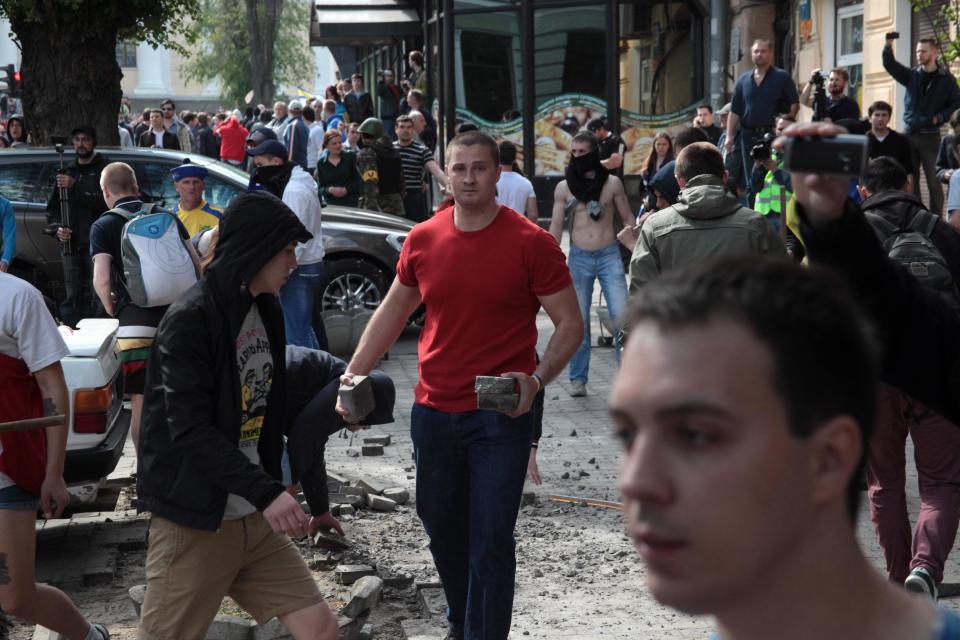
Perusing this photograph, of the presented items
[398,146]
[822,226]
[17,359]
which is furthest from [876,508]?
[398,146]

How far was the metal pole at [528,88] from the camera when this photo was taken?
24047 millimetres

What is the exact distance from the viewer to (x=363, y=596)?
19.2 ft

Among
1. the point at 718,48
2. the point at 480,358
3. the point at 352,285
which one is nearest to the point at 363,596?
the point at 480,358

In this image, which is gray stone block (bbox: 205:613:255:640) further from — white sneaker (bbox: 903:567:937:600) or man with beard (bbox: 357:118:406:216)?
man with beard (bbox: 357:118:406:216)

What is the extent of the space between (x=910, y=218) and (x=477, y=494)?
2.18 metres

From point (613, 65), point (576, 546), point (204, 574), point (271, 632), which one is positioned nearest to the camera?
point (204, 574)

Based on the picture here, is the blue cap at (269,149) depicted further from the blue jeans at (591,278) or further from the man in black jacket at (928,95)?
the man in black jacket at (928,95)

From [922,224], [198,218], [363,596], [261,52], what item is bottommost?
[363,596]

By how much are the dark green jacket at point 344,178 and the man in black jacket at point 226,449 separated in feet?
38.4

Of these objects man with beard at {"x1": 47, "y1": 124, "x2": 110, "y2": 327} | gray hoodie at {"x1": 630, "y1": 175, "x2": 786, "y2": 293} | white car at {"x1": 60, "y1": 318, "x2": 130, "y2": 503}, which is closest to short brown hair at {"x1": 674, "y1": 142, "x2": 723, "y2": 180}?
gray hoodie at {"x1": 630, "y1": 175, "x2": 786, "y2": 293}

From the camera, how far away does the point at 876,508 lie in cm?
598

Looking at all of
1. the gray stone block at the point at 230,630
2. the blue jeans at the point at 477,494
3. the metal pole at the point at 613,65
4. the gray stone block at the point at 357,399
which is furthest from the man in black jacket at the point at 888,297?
the metal pole at the point at 613,65

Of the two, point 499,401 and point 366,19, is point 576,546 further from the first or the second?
point 366,19

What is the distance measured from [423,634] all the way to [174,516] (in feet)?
6.89
